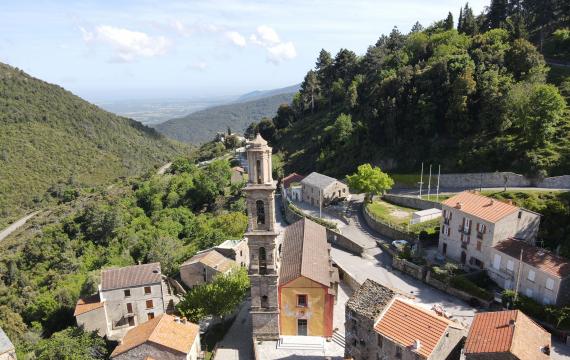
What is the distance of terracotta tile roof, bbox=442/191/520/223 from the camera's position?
3775 centimetres

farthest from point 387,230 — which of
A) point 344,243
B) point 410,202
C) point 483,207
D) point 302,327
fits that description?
point 302,327

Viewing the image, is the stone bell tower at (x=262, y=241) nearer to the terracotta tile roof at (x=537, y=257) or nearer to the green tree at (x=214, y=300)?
the green tree at (x=214, y=300)

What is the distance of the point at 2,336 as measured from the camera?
1448 inches

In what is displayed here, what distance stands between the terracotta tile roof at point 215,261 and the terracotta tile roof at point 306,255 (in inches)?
289

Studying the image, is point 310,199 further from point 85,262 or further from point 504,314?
point 504,314

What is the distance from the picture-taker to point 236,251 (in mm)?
45000

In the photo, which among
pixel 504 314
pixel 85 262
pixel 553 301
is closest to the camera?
pixel 504 314

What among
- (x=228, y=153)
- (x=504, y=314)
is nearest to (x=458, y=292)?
(x=504, y=314)

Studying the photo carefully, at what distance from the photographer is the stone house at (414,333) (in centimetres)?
2311

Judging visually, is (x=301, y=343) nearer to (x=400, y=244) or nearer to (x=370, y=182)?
(x=400, y=244)

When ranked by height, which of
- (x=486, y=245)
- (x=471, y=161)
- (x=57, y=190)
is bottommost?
(x=57, y=190)

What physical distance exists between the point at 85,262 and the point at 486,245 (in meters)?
55.6

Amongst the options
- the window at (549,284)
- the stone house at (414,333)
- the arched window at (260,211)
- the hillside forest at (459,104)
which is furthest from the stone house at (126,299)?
the hillside forest at (459,104)

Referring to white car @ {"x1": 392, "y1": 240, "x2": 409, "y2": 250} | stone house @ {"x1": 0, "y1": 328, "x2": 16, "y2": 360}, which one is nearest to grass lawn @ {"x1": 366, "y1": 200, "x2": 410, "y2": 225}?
white car @ {"x1": 392, "y1": 240, "x2": 409, "y2": 250}
